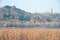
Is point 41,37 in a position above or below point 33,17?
above

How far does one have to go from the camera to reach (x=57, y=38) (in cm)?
579

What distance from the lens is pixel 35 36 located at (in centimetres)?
585

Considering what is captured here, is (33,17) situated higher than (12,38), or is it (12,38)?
(12,38)

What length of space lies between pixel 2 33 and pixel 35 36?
1.05 metres

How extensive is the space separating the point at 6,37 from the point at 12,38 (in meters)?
0.20

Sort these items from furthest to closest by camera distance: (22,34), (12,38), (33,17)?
(33,17), (22,34), (12,38)

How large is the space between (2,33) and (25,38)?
2.68 ft

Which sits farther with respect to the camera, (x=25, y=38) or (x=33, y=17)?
(x=33, y=17)

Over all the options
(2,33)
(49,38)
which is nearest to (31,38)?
(49,38)

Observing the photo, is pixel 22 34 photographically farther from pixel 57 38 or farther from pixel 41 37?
pixel 57 38

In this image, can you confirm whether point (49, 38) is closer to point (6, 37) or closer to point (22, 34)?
point (22, 34)

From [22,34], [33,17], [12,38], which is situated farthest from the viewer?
A: [33,17]

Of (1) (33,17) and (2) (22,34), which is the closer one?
(2) (22,34)

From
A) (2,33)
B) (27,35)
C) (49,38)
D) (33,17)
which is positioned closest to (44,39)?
(49,38)
